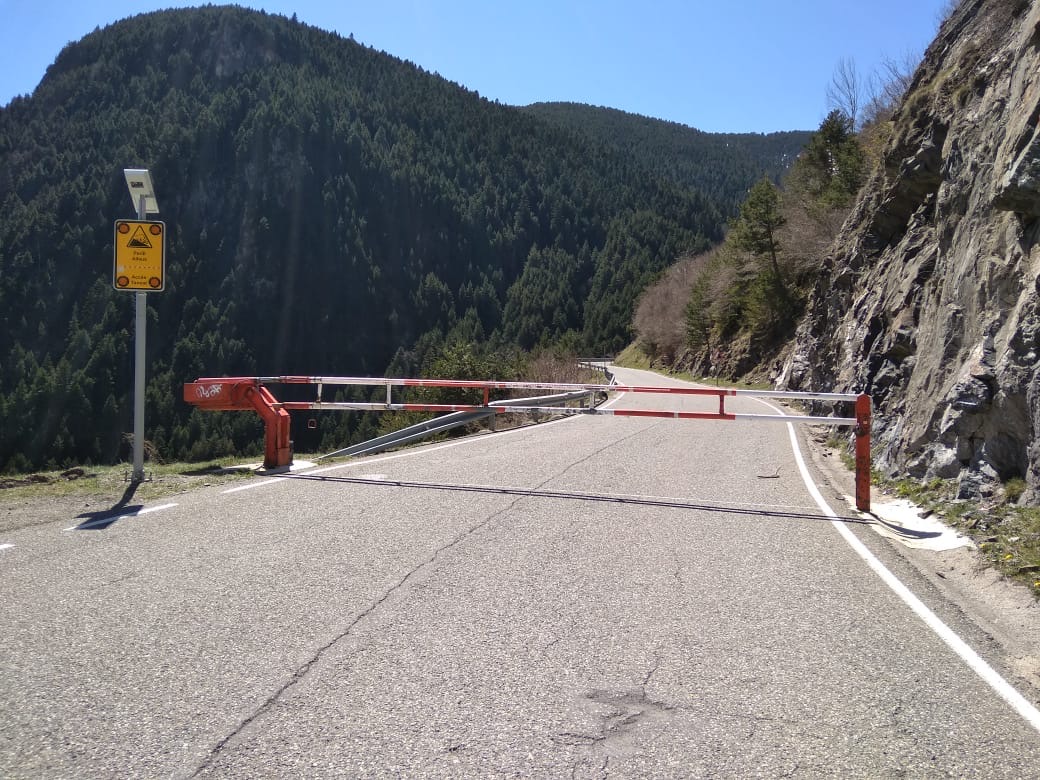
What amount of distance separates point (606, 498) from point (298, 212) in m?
152

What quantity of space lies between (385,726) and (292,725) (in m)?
0.40

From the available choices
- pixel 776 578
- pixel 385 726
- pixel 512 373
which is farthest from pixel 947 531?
pixel 512 373

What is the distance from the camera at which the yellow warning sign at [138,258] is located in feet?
31.4

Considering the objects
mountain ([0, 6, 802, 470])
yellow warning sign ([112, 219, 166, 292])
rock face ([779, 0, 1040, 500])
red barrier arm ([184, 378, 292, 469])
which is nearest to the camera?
rock face ([779, 0, 1040, 500])

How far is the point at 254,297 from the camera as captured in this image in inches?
5374

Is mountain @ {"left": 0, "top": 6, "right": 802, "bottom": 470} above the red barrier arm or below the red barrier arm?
above

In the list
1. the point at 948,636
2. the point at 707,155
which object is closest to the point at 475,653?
the point at 948,636

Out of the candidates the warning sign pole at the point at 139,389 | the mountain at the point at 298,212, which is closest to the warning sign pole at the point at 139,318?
the warning sign pole at the point at 139,389

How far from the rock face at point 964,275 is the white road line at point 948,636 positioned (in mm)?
1668

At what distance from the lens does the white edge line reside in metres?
3.67

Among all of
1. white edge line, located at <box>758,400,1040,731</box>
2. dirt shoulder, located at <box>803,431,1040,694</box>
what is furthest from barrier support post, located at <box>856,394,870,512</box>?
dirt shoulder, located at <box>803,431,1040,694</box>

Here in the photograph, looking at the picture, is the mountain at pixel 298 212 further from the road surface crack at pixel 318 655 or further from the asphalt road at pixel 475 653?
the road surface crack at pixel 318 655

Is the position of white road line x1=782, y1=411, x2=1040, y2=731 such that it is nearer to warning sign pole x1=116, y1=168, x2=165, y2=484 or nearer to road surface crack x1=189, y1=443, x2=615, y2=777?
road surface crack x1=189, y1=443, x2=615, y2=777

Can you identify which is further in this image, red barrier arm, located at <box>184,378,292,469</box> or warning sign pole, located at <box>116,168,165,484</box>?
red barrier arm, located at <box>184,378,292,469</box>
